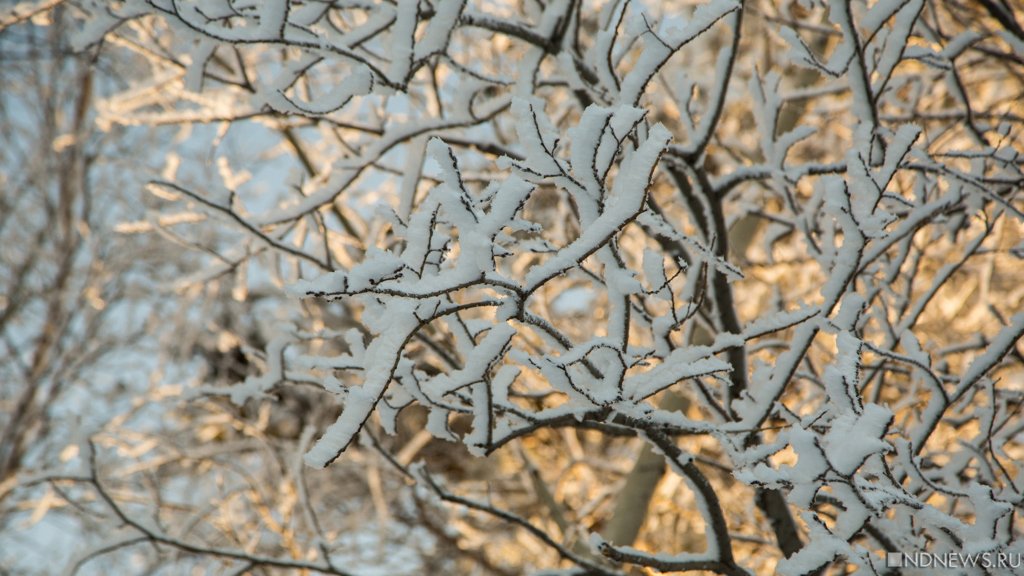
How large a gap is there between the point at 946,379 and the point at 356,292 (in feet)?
5.55

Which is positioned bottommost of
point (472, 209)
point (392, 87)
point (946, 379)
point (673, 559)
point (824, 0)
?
point (673, 559)

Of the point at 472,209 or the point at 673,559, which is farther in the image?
the point at 673,559

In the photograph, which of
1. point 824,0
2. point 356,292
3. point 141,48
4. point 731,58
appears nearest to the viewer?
point 356,292

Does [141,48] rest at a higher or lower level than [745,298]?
lower

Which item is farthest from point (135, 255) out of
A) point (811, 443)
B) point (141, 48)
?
point (811, 443)

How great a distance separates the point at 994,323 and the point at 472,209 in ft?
12.3

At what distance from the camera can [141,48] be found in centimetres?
194

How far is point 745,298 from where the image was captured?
13.6 feet

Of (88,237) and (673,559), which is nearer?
(673,559)

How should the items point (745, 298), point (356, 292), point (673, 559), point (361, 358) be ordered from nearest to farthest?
point (356, 292) < point (361, 358) < point (673, 559) < point (745, 298)

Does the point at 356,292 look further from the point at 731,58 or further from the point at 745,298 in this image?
the point at 745,298

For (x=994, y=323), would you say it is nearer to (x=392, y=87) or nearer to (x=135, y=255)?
(x=392, y=87)

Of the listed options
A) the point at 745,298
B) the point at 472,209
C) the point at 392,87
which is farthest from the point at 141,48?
the point at 745,298

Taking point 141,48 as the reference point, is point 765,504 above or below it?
below
